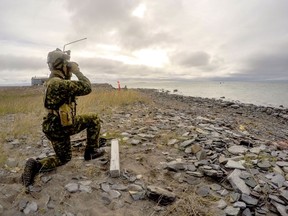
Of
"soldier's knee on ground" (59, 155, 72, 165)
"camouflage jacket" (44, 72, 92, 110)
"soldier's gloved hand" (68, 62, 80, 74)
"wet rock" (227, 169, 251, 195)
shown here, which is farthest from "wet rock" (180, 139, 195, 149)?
"soldier's gloved hand" (68, 62, 80, 74)

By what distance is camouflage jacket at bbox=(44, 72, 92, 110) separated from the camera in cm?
472

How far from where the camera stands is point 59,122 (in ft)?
16.6

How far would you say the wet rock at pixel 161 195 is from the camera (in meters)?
4.14

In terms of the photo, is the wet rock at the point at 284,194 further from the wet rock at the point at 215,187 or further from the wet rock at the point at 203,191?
the wet rock at the point at 203,191

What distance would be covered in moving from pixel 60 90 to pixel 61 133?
99 cm

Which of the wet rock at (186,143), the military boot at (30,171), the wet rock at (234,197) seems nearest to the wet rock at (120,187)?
the military boot at (30,171)

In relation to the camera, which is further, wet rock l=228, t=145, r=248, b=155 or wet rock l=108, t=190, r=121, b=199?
wet rock l=228, t=145, r=248, b=155

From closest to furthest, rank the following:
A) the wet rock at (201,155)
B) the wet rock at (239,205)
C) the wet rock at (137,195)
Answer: the wet rock at (239,205) → the wet rock at (137,195) → the wet rock at (201,155)

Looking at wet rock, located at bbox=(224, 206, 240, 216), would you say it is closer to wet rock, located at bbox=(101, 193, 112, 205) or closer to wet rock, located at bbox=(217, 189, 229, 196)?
wet rock, located at bbox=(217, 189, 229, 196)

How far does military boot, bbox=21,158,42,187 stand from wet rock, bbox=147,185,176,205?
2.37 meters

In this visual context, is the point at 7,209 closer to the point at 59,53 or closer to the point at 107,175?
the point at 107,175

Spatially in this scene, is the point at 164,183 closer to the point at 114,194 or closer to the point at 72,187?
the point at 114,194

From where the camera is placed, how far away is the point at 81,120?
5453 millimetres

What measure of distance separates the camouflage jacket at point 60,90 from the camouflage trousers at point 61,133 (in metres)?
0.36
